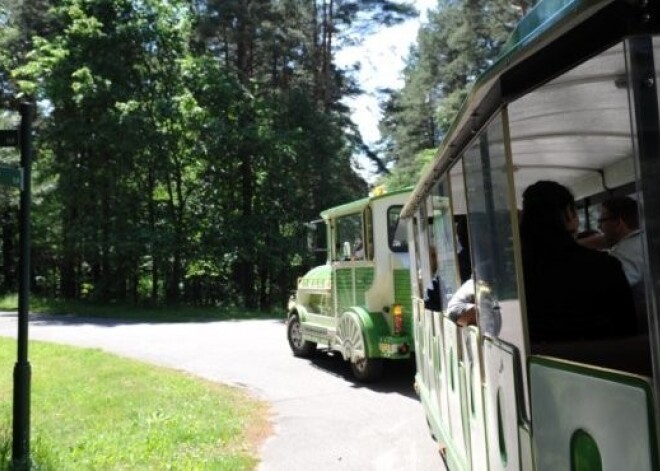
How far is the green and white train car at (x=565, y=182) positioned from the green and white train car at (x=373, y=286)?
15.9ft

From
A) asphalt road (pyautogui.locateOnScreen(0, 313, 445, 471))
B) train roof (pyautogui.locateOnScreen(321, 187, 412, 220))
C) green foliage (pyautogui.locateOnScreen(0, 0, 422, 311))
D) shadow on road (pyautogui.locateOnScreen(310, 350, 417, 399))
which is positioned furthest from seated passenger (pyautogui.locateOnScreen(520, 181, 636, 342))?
green foliage (pyautogui.locateOnScreen(0, 0, 422, 311))

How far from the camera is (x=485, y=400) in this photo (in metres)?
3.38

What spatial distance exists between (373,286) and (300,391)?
1744 mm

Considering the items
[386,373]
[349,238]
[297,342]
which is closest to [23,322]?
[349,238]

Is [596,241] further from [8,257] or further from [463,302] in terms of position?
[8,257]

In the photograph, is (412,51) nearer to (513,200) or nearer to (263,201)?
(263,201)

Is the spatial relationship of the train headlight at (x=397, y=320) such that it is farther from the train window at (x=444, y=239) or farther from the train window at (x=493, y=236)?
the train window at (x=493, y=236)

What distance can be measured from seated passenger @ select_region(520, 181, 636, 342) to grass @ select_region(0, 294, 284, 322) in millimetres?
18514

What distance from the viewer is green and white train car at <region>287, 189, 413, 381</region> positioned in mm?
9320

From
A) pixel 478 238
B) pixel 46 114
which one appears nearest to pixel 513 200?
pixel 478 238

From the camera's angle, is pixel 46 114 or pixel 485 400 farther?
pixel 46 114

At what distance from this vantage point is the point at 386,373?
413 inches

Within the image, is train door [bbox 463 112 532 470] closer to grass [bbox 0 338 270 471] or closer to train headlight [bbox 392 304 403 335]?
grass [bbox 0 338 270 471]

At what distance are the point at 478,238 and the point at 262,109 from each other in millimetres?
25280
